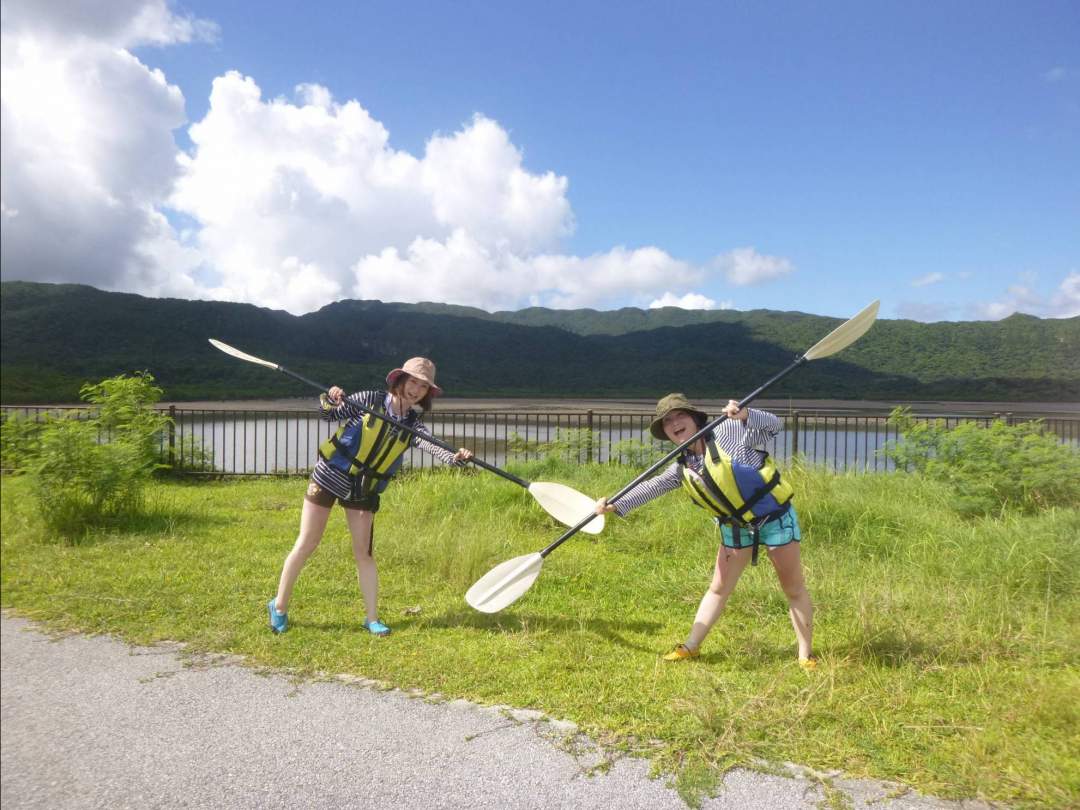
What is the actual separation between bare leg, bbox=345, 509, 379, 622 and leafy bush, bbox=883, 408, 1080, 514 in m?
4.71

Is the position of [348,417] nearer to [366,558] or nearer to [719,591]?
[366,558]

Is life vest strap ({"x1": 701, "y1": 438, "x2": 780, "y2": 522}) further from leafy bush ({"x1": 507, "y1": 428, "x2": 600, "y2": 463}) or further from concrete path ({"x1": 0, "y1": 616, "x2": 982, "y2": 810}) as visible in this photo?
leafy bush ({"x1": 507, "y1": 428, "x2": 600, "y2": 463})

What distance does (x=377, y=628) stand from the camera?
3.13 metres

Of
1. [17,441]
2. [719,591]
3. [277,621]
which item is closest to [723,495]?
[719,591]

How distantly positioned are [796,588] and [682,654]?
0.61 meters

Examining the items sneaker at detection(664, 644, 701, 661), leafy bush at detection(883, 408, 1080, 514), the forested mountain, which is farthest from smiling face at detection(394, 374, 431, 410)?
leafy bush at detection(883, 408, 1080, 514)

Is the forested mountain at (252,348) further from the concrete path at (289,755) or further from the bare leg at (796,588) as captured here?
the concrete path at (289,755)

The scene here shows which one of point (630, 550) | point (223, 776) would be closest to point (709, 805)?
point (223, 776)

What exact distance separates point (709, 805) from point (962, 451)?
5.13 metres

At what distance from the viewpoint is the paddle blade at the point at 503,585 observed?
3.04m

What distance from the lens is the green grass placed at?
7.13ft

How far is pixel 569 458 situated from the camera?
8000 mm

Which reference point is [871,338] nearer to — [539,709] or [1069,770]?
[1069,770]

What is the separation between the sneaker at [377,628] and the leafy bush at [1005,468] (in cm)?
Answer: 467
